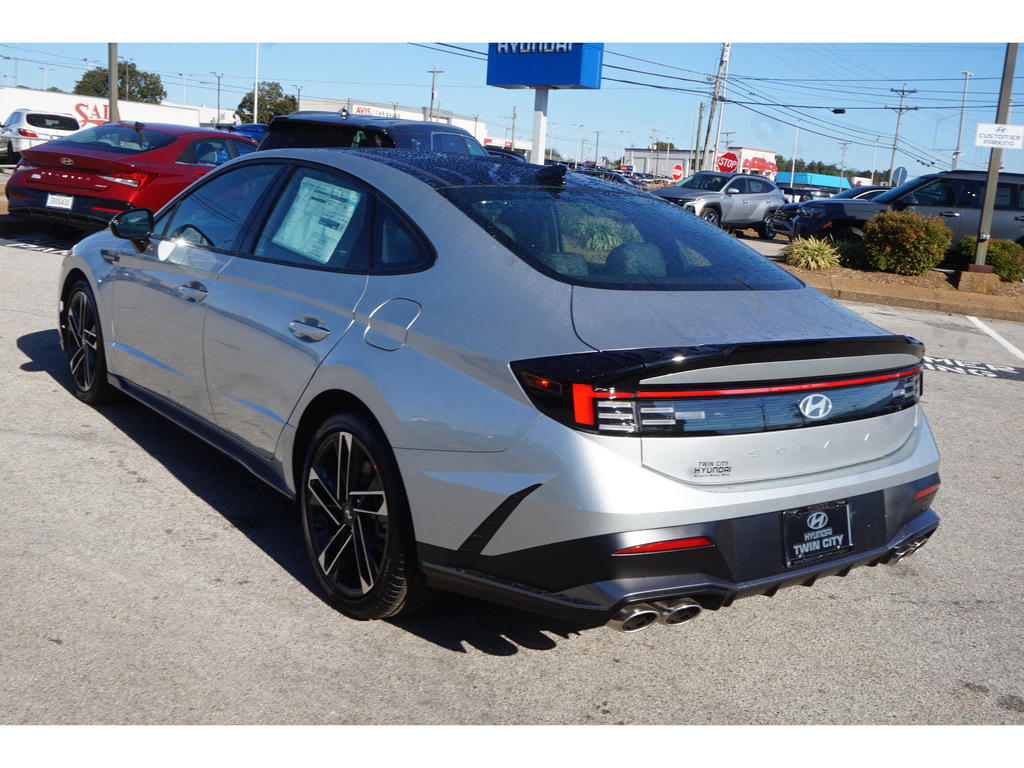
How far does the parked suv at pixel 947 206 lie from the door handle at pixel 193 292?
15.0 metres

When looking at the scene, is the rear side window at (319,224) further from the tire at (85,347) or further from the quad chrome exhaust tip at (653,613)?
the tire at (85,347)

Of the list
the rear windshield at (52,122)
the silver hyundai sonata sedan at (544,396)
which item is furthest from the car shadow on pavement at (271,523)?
the rear windshield at (52,122)

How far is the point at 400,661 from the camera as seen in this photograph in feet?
9.95

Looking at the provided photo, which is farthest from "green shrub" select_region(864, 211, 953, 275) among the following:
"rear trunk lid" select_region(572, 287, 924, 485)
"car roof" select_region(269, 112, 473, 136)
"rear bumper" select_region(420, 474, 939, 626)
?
"rear bumper" select_region(420, 474, 939, 626)

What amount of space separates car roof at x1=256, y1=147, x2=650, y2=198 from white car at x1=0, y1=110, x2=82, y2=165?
28730 mm

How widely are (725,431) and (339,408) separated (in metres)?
1.40

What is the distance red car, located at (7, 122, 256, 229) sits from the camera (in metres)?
10.8

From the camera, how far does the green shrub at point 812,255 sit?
15.6 metres

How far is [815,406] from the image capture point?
277 centimetres

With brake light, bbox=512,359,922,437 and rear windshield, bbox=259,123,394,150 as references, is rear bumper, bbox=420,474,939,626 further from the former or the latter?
rear windshield, bbox=259,123,394,150

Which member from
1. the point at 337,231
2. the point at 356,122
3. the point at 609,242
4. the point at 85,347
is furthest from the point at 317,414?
the point at 356,122

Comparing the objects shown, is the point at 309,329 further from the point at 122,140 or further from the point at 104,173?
the point at 122,140

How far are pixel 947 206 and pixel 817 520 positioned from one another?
53.5 feet

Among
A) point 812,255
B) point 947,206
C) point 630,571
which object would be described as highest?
point 947,206
